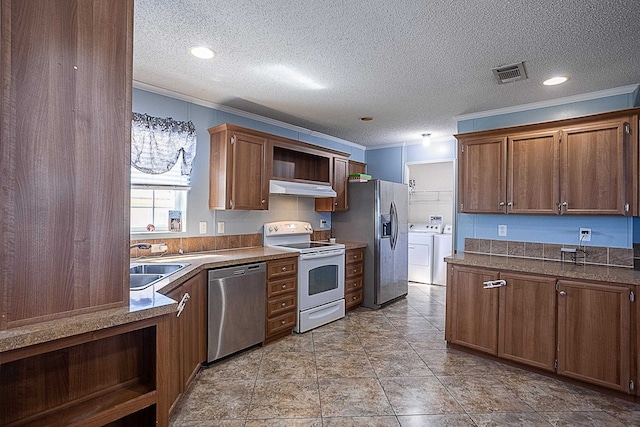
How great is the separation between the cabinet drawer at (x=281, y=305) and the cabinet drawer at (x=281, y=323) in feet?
0.17

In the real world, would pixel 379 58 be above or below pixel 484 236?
above

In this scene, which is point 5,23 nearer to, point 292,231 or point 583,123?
point 292,231

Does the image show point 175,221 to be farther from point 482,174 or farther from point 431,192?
point 431,192

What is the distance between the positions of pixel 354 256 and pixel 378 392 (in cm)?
205

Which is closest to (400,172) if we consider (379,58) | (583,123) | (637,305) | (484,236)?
(484,236)

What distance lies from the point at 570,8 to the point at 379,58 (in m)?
1.12

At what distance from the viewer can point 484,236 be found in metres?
3.54

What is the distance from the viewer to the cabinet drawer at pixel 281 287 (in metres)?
3.16

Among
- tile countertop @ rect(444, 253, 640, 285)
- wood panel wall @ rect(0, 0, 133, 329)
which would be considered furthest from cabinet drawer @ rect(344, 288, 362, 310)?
wood panel wall @ rect(0, 0, 133, 329)

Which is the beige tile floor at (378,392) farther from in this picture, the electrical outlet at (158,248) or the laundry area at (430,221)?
the laundry area at (430,221)

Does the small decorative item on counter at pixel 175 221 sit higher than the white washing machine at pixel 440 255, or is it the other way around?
the small decorative item on counter at pixel 175 221

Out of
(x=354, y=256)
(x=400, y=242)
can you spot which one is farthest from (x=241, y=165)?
(x=400, y=242)

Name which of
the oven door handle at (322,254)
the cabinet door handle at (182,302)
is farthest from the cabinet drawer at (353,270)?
the cabinet door handle at (182,302)

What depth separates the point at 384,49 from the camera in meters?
2.24
